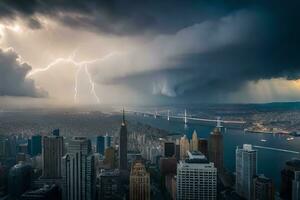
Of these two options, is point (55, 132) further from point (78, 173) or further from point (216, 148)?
point (216, 148)

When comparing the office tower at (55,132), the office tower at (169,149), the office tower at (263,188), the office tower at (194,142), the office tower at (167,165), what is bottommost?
the office tower at (263,188)

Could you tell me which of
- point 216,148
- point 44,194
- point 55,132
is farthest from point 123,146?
point 44,194

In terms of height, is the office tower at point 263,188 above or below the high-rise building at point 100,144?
below

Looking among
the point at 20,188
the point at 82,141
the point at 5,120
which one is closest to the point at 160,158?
the point at 82,141

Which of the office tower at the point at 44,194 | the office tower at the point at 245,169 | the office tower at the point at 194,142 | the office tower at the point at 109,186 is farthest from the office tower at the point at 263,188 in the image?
the office tower at the point at 44,194

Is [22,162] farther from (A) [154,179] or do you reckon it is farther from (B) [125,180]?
(A) [154,179]

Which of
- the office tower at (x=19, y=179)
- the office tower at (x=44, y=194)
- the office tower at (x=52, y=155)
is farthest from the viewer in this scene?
the office tower at (x=52, y=155)

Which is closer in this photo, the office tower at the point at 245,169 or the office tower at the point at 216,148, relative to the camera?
the office tower at the point at 245,169

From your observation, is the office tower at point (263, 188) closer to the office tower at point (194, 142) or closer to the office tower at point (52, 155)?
the office tower at point (194, 142)
